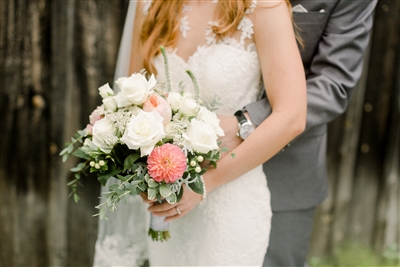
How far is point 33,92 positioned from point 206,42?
1.05 meters

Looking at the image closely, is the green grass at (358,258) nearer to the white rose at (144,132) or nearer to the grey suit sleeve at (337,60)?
the grey suit sleeve at (337,60)

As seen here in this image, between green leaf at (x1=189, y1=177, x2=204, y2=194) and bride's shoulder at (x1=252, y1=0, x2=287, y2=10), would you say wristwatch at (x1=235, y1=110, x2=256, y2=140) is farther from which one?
bride's shoulder at (x1=252, y1=0, x2=287, y2=10)

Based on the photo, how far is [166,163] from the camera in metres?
1.17

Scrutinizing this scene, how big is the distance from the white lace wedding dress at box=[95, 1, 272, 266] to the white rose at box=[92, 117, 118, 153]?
0.37 meters

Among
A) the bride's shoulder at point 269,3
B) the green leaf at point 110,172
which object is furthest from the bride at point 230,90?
the green leaf at point 110,172

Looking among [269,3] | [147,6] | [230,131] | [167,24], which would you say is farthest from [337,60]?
[147,6]

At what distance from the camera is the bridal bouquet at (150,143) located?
1.17m

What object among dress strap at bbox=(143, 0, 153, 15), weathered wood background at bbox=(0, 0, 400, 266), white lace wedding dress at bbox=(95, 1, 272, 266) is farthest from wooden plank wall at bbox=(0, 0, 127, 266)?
white lace wedding dress at bbox=(95, 1, 272, 266)

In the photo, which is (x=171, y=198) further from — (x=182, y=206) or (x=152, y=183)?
(x=182, y=206)

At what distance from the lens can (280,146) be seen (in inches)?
59.1

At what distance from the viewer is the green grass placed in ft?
8.36

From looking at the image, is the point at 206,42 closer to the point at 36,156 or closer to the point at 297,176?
the point at 297,176

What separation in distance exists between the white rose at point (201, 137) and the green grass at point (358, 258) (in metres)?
1.70

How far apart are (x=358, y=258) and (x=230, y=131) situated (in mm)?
1570
